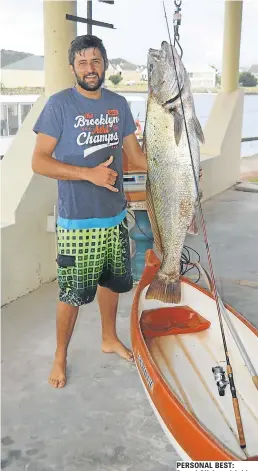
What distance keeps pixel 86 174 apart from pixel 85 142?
0.22 meters

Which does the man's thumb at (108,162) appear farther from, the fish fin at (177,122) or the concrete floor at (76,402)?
the concrete floor at (76,402)

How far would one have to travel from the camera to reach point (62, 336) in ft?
9.77

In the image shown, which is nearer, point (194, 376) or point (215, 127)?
point (194, 376)

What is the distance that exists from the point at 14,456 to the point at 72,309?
0.80 meters

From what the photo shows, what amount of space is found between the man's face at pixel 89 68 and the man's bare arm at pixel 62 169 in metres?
0.33

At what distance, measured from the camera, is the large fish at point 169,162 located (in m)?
2.03

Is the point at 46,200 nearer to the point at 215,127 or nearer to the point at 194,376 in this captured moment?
the point at 194,376

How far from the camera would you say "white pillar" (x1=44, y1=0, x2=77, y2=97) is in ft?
13.1

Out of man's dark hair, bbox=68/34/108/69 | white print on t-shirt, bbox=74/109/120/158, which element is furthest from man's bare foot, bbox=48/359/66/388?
man's dark hair, bbox=68/34/108/69

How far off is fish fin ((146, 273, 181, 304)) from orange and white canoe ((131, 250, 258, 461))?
0.21 m

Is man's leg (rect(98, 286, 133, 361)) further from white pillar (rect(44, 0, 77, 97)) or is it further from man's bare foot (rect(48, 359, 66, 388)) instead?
white pillar (rect(44, 0, 77, 97))

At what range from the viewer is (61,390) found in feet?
9.71

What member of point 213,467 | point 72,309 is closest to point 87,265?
point 72,309

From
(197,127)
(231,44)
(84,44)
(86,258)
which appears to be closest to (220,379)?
(86,258)
